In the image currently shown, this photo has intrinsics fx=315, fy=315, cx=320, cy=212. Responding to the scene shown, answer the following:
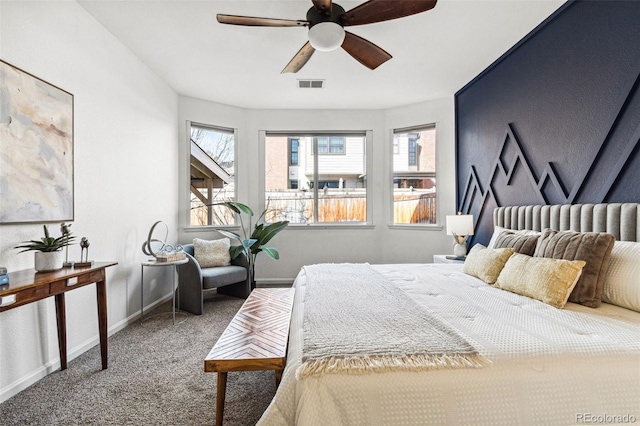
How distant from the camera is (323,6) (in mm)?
1977

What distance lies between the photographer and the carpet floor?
1.69m

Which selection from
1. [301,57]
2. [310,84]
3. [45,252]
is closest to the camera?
[45,252]

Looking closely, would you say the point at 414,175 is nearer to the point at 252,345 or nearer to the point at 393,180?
the point at 393,180

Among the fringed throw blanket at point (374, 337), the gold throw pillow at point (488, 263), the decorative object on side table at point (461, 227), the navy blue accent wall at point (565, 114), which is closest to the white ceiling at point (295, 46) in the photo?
the navy blue accent wall at point (565, 114)

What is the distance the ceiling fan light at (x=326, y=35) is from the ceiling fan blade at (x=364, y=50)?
0.18m

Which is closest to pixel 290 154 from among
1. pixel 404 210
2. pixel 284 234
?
pixel 284 234

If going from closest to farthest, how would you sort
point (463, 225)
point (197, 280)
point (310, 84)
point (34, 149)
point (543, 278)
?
point (543, 278) → point (34, 149) → point (197, 280) → point (463, 225) → point (310, 84)

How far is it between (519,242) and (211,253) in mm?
3255

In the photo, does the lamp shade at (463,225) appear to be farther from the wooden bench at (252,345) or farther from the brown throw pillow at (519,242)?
the wooden bench at (252,345)

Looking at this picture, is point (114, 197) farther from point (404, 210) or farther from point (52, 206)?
point (404, 210)

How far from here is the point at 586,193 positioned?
7.43 ft

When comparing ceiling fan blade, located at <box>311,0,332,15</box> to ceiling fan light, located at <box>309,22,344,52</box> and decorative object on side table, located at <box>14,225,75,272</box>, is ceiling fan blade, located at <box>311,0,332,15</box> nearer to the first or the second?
ceiling fan light, located at <box>309,22,344,52</box>

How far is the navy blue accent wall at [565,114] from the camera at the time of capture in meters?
2.00

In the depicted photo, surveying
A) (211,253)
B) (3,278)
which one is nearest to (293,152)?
(211,253)
